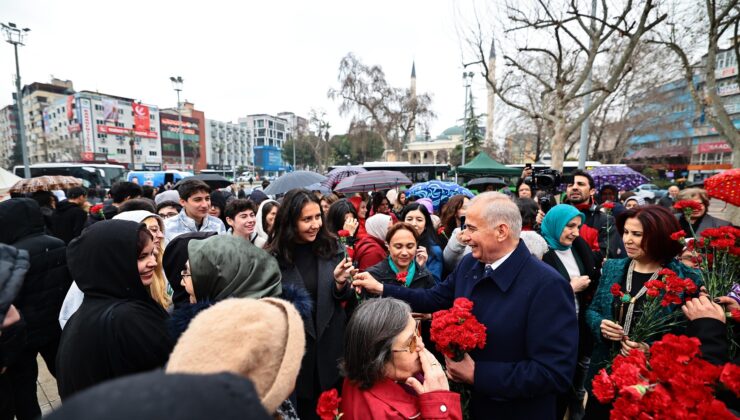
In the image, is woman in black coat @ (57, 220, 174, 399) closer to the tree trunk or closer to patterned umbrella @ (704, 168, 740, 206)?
patterned umbrella @ (704, 168, 740, 206)

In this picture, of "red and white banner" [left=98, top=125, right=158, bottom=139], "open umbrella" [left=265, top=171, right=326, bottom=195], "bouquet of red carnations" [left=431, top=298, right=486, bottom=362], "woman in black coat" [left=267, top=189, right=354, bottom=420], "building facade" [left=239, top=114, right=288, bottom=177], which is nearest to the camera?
"bouquet of red carnations" [left=431, top=298, right=486, bottom=362]

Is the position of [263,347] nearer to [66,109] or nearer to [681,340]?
[681,340]

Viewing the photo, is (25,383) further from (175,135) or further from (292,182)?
(175,135)

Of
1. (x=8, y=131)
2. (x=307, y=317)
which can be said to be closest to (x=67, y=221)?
(x=307, y=317)

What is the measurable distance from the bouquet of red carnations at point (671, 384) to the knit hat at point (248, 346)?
3.77ft

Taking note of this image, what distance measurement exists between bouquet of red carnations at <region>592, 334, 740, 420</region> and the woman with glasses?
0.65m

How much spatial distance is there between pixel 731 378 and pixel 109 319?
91.7 inches

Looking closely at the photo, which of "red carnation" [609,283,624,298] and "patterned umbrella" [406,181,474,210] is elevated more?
"patterned umbrella" [406,181,474,210]

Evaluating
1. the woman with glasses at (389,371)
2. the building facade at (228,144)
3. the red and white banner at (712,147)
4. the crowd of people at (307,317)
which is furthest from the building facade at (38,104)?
the red and white banner at (712,147)

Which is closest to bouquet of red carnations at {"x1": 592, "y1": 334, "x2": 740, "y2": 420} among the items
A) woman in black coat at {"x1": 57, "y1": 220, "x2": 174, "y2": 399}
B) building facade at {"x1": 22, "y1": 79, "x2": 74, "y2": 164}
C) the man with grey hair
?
the man with grey hair

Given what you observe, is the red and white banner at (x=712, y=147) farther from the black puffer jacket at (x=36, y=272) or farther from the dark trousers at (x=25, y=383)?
the dark trousers at (x=25, y=383)

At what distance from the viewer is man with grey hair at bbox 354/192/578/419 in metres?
1.67

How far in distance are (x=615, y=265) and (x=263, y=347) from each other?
2.72m

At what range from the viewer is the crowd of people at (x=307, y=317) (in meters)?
0.96
